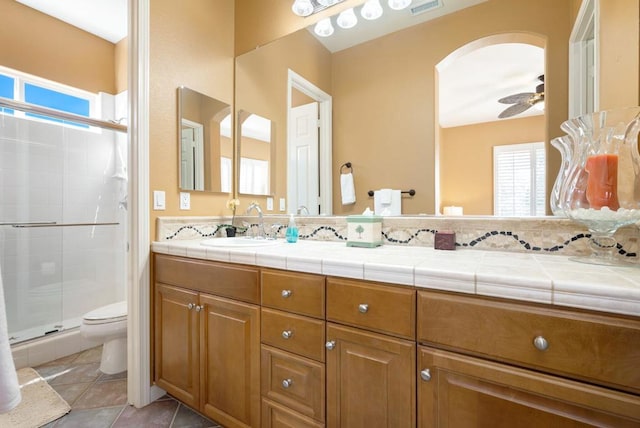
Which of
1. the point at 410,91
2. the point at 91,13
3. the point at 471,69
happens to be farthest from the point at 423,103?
the point at 91,13

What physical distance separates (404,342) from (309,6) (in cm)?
197

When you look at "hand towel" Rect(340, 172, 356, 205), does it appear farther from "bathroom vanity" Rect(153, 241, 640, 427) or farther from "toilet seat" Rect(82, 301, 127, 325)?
"toilet seat" Rect(82, 301, 127, 325)

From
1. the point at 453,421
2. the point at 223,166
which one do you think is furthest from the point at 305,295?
the point at 223,166

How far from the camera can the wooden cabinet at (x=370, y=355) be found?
Result: 2.81ft

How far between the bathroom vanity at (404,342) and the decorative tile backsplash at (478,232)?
0.11 metres

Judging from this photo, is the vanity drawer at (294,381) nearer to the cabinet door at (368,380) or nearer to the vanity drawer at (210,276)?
the cabinet door at (368,380)

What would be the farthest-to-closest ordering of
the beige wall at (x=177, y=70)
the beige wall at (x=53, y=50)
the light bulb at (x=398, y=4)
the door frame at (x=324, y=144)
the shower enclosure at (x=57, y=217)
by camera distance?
the beige wall at (x=53, y=50)
the shower enclosure at (x=57, y=217)
the door frame at (x=324, y=144)
the beige wall at (x=177, y=70)
the light bulb at (x=398, y=4)

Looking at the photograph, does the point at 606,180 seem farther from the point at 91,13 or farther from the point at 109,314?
the point at 91,13

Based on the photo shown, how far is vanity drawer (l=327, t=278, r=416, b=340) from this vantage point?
86 centimetres

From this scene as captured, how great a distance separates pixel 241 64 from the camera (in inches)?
84.0

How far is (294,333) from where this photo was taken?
3.52 ft

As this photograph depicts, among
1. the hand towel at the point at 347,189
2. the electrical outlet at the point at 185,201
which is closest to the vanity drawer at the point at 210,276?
the electrical outlet at the point at 185,201

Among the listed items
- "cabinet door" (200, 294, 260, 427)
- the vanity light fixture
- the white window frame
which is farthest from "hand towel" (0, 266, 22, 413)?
the white window frame

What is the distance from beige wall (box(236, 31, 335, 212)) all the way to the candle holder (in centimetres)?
128
